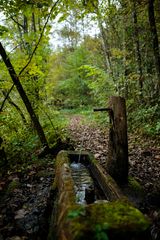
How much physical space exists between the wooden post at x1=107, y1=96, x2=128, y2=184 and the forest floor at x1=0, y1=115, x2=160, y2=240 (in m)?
0.52

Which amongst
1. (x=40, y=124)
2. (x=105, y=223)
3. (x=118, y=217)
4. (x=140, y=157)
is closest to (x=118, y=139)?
(x=140, y=157)

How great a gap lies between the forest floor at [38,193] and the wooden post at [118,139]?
1.71ft

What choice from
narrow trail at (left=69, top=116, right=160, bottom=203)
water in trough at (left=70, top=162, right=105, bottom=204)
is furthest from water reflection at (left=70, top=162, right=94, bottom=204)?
narrow trail at (left=69, top=116, right=160, bottom=203)

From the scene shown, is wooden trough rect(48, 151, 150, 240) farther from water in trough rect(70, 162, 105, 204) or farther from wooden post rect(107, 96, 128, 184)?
wooden post rect(107, 96, 128, 184)

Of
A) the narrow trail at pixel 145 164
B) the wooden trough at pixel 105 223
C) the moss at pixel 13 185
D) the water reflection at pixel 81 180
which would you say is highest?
the wooden trough at pixel 105 223

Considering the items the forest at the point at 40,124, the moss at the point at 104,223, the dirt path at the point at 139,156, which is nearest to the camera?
the moss at the point at 104,223

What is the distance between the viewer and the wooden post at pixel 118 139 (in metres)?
4.55

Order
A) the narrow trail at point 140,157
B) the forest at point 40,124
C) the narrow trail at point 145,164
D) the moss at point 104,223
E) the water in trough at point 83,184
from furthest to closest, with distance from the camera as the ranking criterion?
the narrow trail at point 140,157 → the forest at point 40,124 → the narrow trail at point 145,164 → the water in trough at point 83,184 → the moss at point 104,223

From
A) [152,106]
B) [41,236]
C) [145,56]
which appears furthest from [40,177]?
[145,56]

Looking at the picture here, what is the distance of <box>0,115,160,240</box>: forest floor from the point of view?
331 cm

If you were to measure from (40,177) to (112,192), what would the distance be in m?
2.22

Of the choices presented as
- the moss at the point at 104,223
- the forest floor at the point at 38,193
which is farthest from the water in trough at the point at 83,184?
the moss at the point at 104,223

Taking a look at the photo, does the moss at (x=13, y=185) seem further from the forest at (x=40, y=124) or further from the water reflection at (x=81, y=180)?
the water reflection at (x=81, y=180)

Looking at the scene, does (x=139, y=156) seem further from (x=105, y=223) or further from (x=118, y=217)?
(x=105, y=223)
